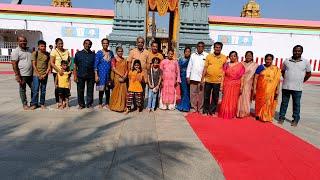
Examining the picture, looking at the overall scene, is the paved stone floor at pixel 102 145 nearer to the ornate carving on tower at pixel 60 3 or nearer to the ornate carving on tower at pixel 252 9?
the ornate carving on tower at pixel 60 3

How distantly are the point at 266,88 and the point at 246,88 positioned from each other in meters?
0.44

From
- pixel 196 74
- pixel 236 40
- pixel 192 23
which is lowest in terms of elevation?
pixel 196 74

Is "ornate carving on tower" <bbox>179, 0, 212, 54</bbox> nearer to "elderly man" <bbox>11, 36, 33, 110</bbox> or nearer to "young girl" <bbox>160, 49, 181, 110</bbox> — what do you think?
"young girl" <bbox>160, 49, 181, 110</bbox>

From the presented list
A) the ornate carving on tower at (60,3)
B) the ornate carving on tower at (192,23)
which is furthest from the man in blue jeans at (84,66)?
the ornate carving on tower at (60,3)

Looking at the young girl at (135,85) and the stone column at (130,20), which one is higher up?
the stone column at (130,20)

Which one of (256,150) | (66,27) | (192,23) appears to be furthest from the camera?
(66,27)

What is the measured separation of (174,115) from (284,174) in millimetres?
3094

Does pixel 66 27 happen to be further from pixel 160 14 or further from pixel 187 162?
pixel 187 162

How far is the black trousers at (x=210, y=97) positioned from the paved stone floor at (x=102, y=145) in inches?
25.0

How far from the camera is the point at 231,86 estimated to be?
20.8ft

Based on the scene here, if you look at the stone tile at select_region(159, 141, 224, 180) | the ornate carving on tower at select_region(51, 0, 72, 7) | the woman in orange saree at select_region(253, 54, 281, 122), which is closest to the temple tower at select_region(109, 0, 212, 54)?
the woman in orange saree at select_region(253, 54, 281, 122)

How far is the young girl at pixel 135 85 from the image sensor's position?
253 inches

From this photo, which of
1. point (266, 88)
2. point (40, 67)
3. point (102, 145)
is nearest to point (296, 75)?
point (266, 88)

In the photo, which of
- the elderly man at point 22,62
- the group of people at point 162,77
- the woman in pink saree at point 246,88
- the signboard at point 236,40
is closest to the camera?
the elderly man at point 22,62
